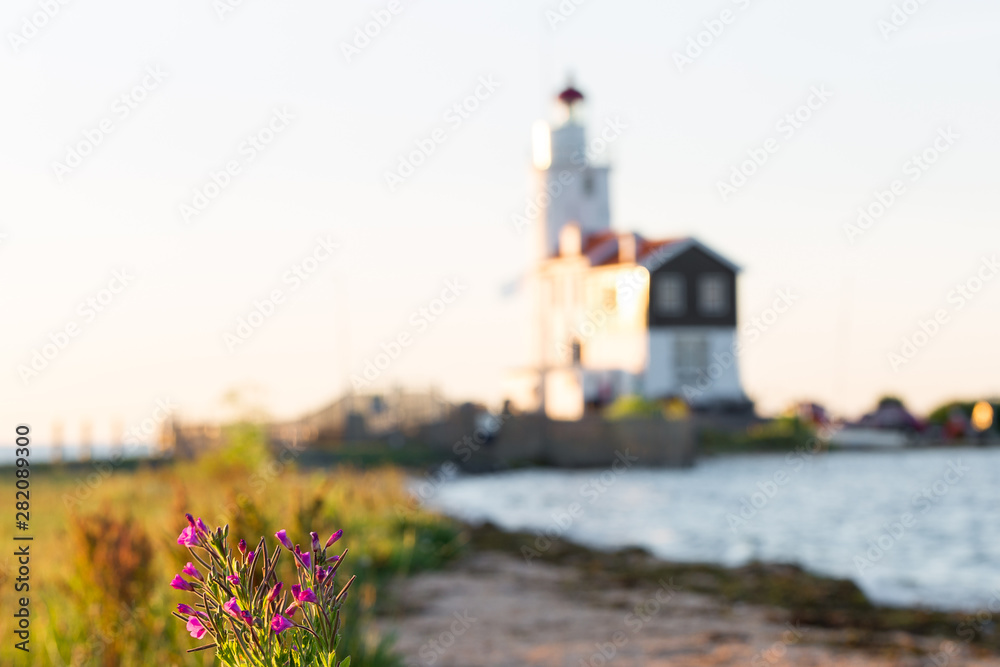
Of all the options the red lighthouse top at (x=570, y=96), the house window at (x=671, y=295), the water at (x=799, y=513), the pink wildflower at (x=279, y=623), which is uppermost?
the red lighthouse top at (x=570, y=96)

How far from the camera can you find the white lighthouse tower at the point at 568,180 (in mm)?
42469

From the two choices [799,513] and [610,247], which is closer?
[799,513]

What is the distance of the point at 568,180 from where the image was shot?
43.9m

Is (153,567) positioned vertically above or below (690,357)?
below

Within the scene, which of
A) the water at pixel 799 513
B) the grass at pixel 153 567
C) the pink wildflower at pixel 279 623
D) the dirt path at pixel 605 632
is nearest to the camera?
the pink wildflower at pixel 279 623

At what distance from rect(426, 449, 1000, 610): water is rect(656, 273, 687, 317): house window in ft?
23.2

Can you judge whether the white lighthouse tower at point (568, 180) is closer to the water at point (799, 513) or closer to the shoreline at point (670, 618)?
the water at point (799, 513)

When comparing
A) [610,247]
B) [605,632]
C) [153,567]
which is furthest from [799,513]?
[610,247]

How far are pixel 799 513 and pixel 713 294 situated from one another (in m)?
21.3

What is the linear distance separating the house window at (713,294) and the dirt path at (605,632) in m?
31.6

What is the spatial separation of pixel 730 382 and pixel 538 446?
10.3 m

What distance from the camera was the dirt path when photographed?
7.36m

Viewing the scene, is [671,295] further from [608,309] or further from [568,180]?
[568,180]

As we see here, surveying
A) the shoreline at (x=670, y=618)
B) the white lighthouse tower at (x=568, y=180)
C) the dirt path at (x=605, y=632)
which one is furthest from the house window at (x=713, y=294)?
the dirt path at (x=605, y=632)
